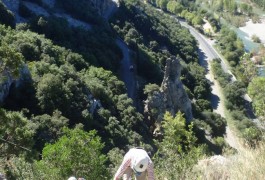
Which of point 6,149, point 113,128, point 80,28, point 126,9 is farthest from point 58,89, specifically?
point 126,9

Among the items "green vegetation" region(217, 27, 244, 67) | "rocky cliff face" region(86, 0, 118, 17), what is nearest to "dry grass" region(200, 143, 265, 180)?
"rocky cliff face" region(86, 0, 118, 17)

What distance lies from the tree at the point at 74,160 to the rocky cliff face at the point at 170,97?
38332 millimetres

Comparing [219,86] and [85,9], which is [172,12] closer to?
[219,86]

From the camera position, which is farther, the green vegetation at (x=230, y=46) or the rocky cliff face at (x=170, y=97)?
the green vegetation at (x=230, y=46)

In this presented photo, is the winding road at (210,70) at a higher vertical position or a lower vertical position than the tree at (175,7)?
higher

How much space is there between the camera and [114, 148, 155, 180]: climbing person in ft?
29.1

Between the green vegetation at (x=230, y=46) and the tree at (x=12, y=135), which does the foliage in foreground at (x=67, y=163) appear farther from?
the green vegetation at (x=230, y=46)

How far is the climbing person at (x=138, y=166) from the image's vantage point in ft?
29.1

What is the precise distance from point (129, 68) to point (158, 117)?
18.6 metres

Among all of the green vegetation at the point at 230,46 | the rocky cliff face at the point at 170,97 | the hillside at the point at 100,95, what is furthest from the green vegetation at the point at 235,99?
the green vegetation at the point at 230,46

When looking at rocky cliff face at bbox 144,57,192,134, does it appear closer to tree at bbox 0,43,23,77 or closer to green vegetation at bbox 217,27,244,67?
tree at bbox 0,43,23,77

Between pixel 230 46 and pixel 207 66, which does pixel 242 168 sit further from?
pixel 230 46

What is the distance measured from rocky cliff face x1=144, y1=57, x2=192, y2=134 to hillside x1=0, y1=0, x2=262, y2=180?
0.16 metres

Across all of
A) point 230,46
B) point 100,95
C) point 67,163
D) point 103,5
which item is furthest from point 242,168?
point 230,46
